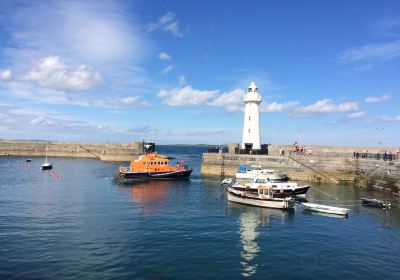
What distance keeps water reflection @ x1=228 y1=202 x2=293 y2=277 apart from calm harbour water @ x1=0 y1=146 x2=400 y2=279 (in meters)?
0.06

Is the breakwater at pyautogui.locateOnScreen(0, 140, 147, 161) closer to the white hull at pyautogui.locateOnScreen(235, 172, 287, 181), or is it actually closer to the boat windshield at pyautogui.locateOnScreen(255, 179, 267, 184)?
the white hull at pyautogui.locateOnScreen(235, 172, 287, 181)

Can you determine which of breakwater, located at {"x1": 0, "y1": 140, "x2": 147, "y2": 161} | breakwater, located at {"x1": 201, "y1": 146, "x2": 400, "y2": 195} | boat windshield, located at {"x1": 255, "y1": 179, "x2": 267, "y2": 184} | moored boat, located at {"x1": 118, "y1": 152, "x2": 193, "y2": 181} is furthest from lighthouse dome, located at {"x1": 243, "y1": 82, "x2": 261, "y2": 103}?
breakwater, located at {"x1": 0, "y1": 140, "x2": 147, "y2": 161}

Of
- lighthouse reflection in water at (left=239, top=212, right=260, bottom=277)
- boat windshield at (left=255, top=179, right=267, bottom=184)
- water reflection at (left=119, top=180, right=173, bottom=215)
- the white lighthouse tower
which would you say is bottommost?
lighthouse reflection in water at (left=239, top=212, right=260, bottom=277)

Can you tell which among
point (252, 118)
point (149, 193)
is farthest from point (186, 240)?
point (252, 118)

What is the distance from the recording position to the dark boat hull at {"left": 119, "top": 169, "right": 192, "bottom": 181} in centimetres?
5394

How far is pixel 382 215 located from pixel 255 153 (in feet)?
89.8

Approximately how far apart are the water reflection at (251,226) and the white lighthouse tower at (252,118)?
22.6m

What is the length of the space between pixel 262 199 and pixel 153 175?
2448 centimetres

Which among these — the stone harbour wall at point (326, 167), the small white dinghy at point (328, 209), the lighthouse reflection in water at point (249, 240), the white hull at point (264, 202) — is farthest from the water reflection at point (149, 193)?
the small white dinghy at point (328, 209)

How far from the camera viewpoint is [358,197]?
38938mm

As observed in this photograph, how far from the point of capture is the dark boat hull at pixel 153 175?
53938 mm

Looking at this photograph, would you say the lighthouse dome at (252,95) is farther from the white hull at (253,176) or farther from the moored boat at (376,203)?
the moored boat at (376,203)

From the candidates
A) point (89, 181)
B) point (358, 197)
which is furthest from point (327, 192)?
point (89, 181)

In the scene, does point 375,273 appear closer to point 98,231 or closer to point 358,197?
point 98,231
